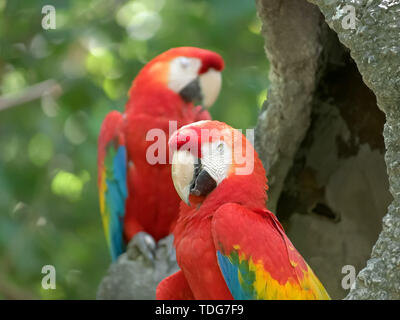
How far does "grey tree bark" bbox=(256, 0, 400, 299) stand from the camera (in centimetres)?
181

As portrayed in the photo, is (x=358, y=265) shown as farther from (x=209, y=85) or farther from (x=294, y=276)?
(x=209, y=85)

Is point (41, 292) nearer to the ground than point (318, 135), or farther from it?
nearer to the ground

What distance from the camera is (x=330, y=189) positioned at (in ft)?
6.68

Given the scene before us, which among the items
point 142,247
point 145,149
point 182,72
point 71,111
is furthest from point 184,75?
point 71,111

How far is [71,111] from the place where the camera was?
3.14 m

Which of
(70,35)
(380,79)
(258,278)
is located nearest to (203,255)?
(258,278)

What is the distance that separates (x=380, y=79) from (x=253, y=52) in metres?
2.39

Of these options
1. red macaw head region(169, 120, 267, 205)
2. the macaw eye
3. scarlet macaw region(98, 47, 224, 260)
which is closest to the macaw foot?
scarlet macaw region(98, 47, 224, 260)

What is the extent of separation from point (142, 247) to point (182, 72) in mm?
675

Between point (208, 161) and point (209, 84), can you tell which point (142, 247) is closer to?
point (209, 84)

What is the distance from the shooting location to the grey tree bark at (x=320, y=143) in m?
1.81

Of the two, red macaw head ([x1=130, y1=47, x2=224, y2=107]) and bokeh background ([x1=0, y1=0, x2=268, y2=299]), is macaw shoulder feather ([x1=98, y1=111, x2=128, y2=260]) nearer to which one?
red macaw head ([x1=130, y1=47, x2=224, y2=107])

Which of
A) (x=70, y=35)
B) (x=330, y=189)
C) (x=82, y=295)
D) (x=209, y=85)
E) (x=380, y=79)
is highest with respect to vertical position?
(x=70, y=35)

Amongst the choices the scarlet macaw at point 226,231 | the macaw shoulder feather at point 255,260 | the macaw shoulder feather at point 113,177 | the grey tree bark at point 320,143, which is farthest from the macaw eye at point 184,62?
the macaw shoulder feather at point 255,260
